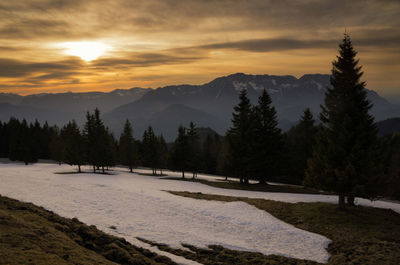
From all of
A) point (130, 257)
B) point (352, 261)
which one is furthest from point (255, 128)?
point (130, 257)

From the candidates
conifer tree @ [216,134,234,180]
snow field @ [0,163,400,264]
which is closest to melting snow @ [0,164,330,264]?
snow field @ [0,163,400,264]

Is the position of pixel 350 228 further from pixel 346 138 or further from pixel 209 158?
pixel 209 158

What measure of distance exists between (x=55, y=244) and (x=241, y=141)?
127 ft

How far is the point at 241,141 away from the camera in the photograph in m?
47.3

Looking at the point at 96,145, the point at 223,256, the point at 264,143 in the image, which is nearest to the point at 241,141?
the point at 264,143

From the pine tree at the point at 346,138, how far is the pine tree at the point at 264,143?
64.0ft

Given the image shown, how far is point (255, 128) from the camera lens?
156 ft

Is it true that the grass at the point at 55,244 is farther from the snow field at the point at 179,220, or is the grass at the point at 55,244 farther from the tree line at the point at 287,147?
the tree line at the point at 287,147

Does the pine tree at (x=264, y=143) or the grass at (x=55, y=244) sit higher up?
the pine tree at (x=264, y=143)

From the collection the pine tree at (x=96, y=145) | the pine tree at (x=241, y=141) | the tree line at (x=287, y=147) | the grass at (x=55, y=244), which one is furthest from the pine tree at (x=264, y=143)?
the grass at (x=55, y=244)

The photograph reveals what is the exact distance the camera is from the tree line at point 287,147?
82.1 feet

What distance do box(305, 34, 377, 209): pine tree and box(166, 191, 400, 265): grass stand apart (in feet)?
7.22

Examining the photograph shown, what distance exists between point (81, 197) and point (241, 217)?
43.4ft

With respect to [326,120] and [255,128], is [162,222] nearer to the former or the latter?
[326,120]
